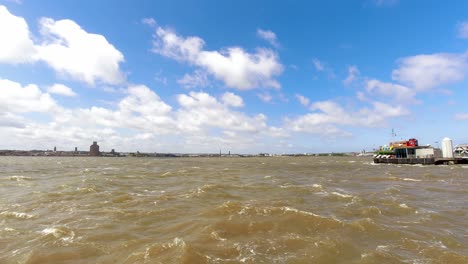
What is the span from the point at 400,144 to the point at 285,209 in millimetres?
85661

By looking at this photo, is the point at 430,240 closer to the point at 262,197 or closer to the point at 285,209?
the point at 285,209

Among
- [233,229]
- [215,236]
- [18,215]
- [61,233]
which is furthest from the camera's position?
[18,215]

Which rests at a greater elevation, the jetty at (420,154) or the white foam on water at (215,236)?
the jetty at (420,154)

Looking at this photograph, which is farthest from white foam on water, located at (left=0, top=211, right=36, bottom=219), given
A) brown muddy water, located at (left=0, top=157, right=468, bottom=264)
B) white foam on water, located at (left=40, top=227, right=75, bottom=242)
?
white foam on water, located at (left=40, top=227, right=75, bottom=242)

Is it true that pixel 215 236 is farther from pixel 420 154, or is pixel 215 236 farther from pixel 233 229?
pixel 420 154

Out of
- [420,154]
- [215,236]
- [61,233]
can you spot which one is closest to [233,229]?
[215,236]

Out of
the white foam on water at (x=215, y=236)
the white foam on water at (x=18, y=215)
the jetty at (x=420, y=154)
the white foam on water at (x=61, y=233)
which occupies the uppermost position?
the jetty at (x=420, y=154)

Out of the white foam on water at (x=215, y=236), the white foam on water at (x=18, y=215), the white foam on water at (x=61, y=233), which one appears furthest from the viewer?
the white foam on water at (x=18, y=215)

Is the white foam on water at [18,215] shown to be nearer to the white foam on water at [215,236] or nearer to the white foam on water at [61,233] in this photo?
the white foam on water at [61,233]

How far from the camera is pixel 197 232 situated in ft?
42.4

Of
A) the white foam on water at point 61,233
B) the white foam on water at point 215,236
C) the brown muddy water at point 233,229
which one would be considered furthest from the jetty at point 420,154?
the white foam on water at point 61,233

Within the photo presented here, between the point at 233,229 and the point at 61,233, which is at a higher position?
the point at 233,229

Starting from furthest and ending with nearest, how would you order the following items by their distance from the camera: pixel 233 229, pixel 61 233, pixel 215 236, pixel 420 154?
pixel 420 154, pixel 233 229, pixel 61 233, pixel 215 236

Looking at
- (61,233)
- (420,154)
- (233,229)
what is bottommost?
(61,233)
